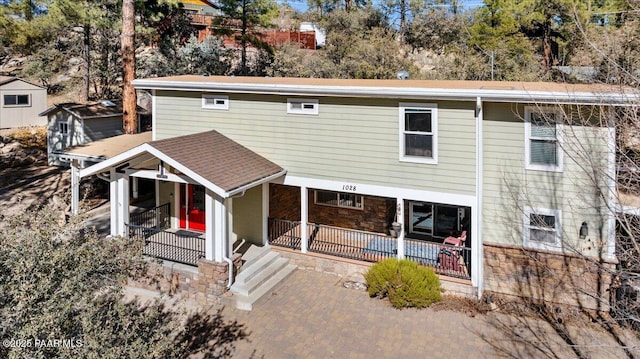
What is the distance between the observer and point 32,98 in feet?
92.6

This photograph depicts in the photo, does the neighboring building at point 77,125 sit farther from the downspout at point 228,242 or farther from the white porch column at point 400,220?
the white porch column at point 400,220

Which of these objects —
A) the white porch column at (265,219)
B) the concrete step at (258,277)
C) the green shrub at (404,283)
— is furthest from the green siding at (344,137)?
the concrete step at (258,277)

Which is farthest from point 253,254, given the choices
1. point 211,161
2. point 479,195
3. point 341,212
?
point 479,195

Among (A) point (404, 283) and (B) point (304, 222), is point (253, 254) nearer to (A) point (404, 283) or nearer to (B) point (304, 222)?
(B) point (304, 222)

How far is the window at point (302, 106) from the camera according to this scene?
40.3ft

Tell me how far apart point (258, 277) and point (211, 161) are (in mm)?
3228

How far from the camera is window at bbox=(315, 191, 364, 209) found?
48.5 feet

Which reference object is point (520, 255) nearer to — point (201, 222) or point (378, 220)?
point (378, 220)

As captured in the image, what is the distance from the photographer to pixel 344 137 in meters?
12.0

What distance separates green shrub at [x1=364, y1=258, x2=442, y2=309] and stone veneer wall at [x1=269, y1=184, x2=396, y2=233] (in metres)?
3.48

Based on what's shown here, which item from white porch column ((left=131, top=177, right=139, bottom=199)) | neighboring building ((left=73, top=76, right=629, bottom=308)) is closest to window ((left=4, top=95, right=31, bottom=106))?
white porch column ((left=131, top=177, right=139, bottom=199))

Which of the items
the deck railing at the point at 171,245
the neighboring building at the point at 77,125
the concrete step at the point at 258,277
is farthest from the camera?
the neighboring building at the point at 77,125

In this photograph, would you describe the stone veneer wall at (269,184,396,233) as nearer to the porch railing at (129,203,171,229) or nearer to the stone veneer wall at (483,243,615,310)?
the porch railing at (129,203,171,229)

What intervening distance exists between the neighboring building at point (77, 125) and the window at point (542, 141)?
20.0 meters
